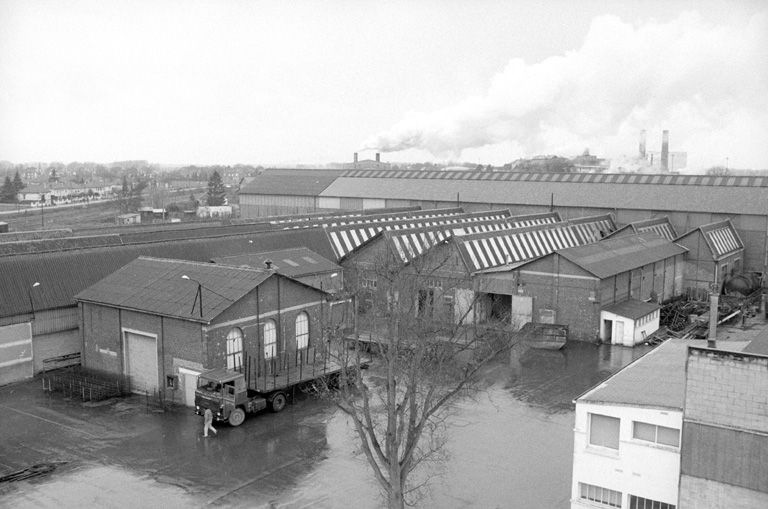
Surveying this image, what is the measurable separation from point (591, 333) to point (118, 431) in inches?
881

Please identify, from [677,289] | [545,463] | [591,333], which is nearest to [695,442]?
[545,463]

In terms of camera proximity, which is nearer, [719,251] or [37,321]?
[37,321]

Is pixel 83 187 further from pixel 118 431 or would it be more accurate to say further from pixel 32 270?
pixel 118 431

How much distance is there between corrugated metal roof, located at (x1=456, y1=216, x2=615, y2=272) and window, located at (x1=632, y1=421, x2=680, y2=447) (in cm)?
2279

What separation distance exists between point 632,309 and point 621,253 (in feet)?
17.7

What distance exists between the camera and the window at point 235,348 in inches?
1027

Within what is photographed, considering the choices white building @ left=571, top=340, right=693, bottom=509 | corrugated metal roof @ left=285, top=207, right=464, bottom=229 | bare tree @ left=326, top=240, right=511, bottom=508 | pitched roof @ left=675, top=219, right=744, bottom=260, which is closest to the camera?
bare tree @ left=326, top=240, right=511, bottom=508

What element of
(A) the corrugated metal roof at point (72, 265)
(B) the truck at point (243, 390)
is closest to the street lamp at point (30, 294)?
(A) the corrugated metal roof at point (72, 265)

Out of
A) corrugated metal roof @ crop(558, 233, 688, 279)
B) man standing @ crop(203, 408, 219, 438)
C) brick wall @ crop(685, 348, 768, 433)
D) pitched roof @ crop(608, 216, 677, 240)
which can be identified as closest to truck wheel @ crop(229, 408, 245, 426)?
man standing @ crop(203, 408, 219, 438)

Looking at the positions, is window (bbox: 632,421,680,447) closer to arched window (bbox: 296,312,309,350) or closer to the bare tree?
the bare tree

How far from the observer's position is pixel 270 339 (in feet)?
91.6

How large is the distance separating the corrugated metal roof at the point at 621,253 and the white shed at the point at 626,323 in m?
1.80

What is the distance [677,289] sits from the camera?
47.0 metres

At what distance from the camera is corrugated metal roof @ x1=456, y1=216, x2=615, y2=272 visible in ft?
131
